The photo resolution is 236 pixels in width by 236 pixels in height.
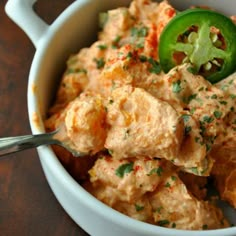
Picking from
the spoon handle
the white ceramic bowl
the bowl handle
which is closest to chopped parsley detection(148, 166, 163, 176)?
the white ceramic bowl

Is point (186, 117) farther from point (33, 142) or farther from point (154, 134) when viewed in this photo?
point (33, 142)

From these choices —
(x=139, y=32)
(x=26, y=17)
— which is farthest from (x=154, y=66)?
(x=26, y=17)

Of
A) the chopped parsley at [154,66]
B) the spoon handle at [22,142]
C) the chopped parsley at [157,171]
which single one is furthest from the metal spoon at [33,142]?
the chopped parsley at [154,66]

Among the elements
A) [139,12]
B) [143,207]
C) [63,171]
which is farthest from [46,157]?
[139,12]

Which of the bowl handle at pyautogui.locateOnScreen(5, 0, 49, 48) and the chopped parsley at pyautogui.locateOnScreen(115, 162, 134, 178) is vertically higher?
the bowl handle at pyautogui.locateOnScreen(5, 0, 49, 48)

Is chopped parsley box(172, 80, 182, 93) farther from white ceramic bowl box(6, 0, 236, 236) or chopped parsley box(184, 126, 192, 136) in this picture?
white ceramic bowl box(6, 0, 236, 236)

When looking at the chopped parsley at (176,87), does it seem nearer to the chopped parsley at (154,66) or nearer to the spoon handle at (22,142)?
the chopped parsley at (154,66)
